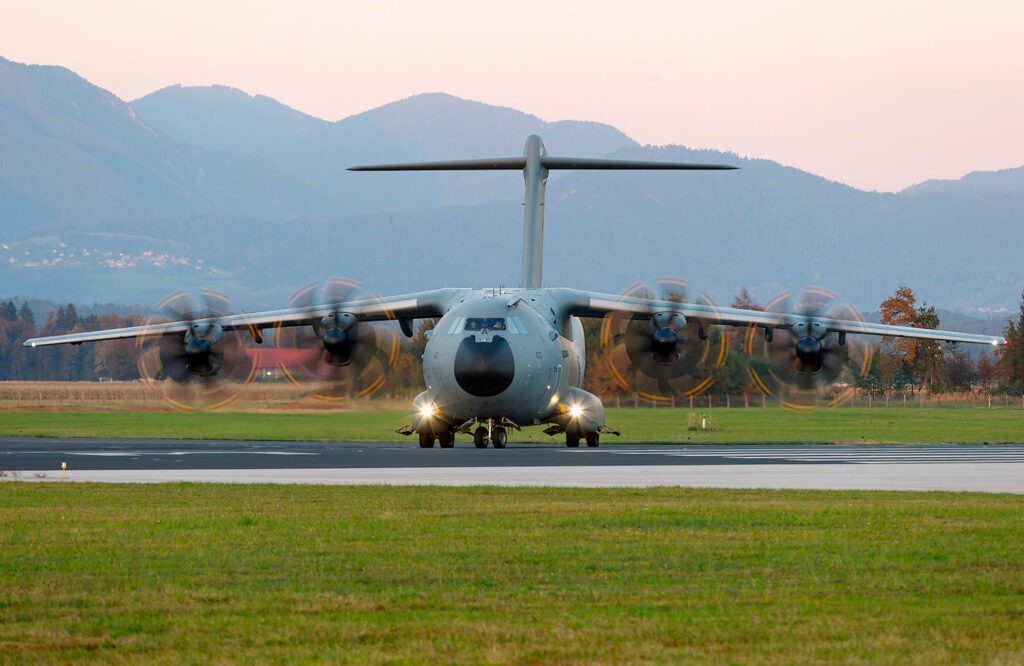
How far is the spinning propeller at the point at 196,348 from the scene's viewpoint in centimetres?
4000

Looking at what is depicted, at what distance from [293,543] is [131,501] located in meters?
5.90

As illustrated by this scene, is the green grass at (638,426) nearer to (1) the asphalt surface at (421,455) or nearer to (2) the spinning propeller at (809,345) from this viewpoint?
(2) the spinning propeller at (809,345)

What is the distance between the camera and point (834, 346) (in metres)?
40.1

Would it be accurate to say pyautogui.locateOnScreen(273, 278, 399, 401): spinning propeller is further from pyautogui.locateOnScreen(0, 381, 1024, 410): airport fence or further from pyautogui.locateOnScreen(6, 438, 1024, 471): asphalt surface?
pyautogui.locateOnScreen(0, 381, 1024, 410): airport fence

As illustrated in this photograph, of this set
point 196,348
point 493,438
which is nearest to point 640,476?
point 493,438

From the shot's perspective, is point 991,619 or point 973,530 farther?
point 973,530

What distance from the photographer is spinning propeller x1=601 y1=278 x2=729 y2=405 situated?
39.2 metres

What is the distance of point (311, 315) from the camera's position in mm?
40781

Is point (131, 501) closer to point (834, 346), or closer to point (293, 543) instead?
point (293, 543)

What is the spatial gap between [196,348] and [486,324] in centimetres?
888

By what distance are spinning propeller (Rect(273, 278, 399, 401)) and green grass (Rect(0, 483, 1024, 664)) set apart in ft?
65.7

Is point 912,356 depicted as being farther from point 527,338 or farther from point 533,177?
point 527,338

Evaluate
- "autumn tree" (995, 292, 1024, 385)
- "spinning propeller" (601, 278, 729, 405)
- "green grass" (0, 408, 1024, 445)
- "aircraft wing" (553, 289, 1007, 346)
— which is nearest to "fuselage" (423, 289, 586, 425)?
"aircraft wing" (553, 289, 1007, 346)

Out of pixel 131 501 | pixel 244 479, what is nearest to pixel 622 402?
pixel 244 479
